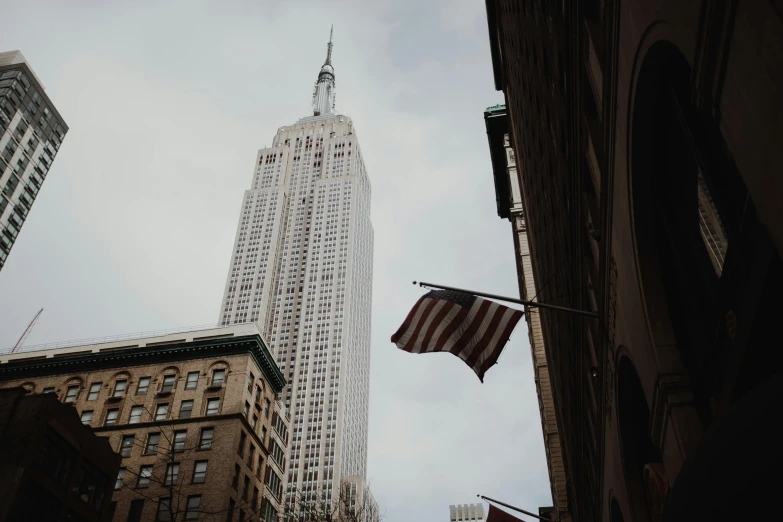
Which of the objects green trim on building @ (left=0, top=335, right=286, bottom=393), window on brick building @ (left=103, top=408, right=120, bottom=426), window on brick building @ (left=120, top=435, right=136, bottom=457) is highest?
green trim on building @ (left=0, top=335, right=286, bottom=393)

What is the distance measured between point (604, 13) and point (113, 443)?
55293mm

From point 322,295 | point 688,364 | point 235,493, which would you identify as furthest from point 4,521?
point 322,295

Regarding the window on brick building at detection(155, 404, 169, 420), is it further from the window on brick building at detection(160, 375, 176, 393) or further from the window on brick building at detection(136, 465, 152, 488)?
the window on brick building at detection(136, 465, 152, 488)

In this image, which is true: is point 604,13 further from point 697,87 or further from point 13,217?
point 13,217

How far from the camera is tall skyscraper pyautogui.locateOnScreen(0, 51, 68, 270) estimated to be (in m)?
89.5

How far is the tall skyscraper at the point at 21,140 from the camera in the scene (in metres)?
89.5

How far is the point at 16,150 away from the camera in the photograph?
92750 millimetres

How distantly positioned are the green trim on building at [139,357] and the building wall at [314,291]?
84357mm

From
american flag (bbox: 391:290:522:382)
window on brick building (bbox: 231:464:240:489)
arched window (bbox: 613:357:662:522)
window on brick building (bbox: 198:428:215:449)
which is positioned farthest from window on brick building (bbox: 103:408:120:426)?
arched window (bbox: 613:357:662:522)

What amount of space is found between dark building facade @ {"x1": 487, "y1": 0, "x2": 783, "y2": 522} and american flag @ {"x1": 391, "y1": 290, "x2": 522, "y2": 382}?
241 centimetres

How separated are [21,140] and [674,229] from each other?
10554cm

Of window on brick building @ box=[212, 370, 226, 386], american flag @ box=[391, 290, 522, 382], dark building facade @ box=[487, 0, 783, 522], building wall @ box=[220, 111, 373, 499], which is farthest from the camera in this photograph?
building wall @ box=[220, 111, 373, 499]

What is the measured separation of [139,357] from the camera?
195 feet

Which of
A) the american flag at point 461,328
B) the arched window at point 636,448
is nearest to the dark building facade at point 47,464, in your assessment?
the american flag at point 461,328
